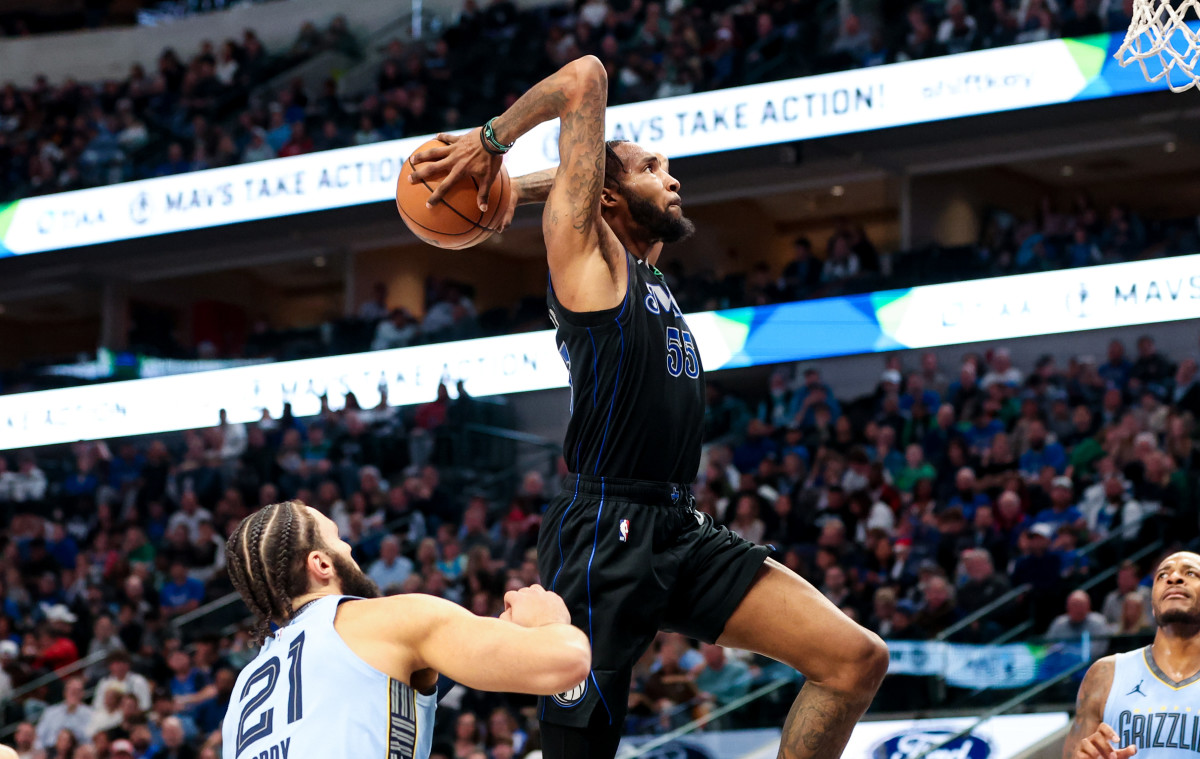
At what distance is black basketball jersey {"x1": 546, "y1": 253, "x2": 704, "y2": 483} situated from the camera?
396 centimetres

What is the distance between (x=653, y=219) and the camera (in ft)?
13.9

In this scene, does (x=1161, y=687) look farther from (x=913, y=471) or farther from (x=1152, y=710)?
(x=913, y=471)

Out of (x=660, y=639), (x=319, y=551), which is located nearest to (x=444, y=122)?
(x=660, y=639)

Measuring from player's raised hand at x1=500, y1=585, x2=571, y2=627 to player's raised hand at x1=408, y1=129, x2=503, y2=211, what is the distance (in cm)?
161

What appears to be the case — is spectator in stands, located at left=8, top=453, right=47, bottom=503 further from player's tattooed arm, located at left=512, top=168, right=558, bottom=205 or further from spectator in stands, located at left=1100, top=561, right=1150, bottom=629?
player's tattooed arm, located at left=512, top=168, right=558, bottom=205

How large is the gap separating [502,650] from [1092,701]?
3642 millimetres

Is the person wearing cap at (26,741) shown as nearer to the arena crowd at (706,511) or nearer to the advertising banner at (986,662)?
the arena crowd at (706,511)

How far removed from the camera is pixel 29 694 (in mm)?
12836

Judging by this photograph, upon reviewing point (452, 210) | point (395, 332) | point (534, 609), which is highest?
point (395, 332)

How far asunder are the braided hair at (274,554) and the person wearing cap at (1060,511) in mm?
9069

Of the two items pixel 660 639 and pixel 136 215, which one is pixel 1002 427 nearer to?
pixel 660 639

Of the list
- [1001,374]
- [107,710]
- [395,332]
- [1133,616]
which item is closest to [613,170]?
[1133,616]

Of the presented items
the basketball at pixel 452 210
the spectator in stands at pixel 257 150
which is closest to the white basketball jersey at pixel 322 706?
the basketball at pixel 452 210

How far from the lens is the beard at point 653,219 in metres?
4.21
